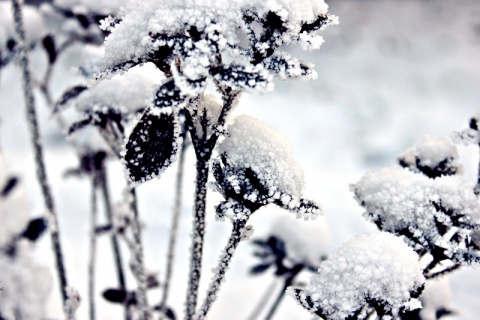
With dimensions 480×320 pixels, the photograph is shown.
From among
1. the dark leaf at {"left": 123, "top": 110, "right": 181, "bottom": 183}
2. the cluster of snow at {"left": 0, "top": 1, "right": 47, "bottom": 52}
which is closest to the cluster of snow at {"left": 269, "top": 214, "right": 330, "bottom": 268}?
the dark leaf at {"left": 123, "top": 110, "right": 181, "bottom": 183}

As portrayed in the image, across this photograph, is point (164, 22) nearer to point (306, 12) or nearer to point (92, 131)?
point (306, 12)

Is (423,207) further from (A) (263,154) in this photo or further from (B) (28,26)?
(B) (28,26)

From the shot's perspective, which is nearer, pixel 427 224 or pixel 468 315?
pixel 427 224

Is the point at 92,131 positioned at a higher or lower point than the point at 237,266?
lower

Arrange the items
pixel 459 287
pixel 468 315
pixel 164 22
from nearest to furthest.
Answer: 1. pixel 164 22
2. pixel 468 315
3. pixel 459 287

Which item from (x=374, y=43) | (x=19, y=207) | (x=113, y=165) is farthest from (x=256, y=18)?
(x=374, y=43)
